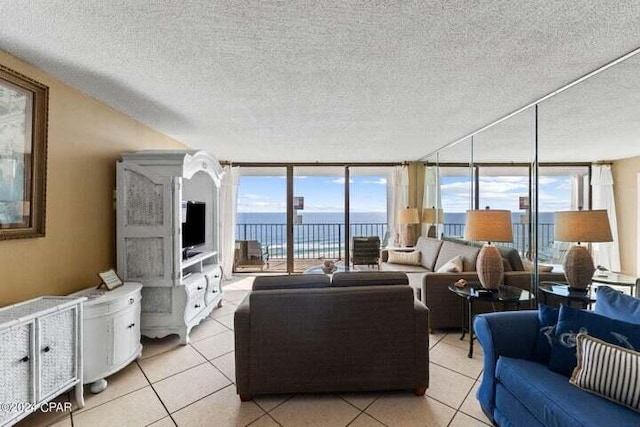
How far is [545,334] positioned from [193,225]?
3480 mm

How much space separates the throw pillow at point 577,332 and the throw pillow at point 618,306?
127mm

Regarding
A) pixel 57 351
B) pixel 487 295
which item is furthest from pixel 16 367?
pixel 487 295

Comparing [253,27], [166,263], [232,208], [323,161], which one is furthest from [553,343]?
[232,208]

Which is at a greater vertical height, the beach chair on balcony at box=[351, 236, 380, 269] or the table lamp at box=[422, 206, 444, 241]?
the table lamp at box=[422, 206, 444, 241]

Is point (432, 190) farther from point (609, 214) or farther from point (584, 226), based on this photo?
point (584, 226)

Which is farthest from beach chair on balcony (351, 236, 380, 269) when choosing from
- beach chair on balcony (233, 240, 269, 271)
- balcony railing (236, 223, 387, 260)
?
beach chair on balcony (233, 240, 269, 271)

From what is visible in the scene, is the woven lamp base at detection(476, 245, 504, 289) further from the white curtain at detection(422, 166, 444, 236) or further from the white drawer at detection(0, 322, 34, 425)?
the white drawer at detection(0, 322, 34, 425)

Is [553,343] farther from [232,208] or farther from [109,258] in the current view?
[232,208]

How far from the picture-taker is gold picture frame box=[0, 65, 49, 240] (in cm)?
183

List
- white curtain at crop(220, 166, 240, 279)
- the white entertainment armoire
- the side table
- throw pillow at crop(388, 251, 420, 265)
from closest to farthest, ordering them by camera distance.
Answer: the side table, the white entertainment armoire, throw pillow at crop(388, 251, 420, 265), white curtain at crop(220, 166, 240, 279)

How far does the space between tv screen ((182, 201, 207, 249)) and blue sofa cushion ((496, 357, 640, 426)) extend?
314 centimetres

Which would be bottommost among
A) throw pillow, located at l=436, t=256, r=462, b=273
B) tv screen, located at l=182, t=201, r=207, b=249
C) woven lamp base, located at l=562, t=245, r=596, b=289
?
throw pillow, located at l=436, t=256, r=462, b=273

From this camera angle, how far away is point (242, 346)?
1.91 meters

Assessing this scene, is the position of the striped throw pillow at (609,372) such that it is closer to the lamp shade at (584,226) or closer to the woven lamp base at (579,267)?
the lamp shade at (584,226)
